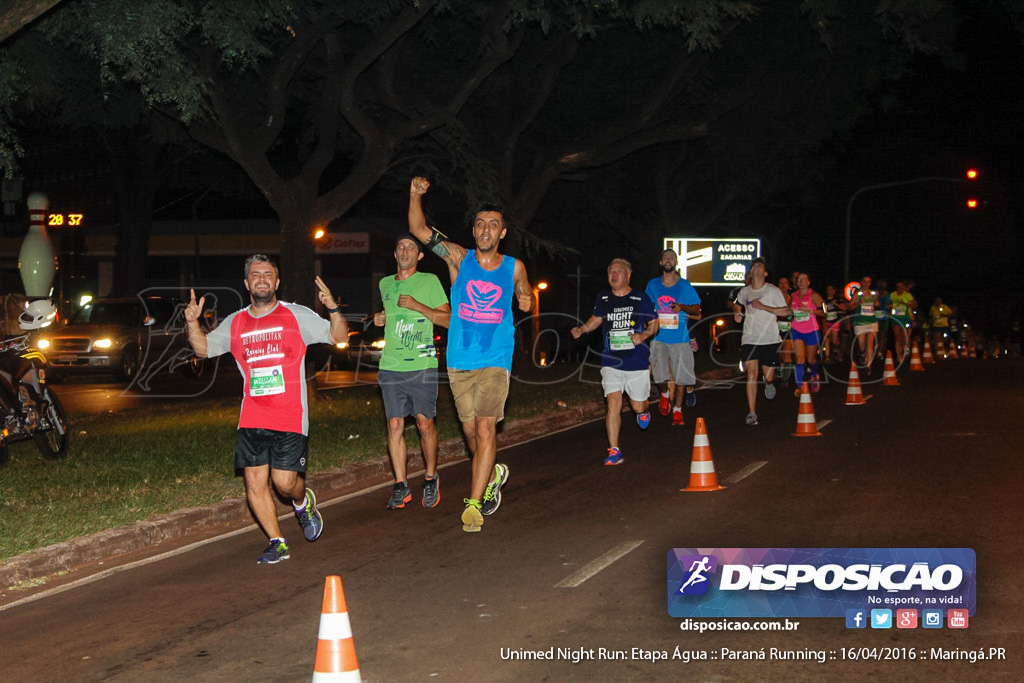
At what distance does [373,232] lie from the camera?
177 ft

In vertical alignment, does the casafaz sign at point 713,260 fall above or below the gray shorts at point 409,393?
above

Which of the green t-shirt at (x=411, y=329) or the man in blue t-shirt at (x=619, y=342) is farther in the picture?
the man in blue t-shirt at (x=619, y=342)

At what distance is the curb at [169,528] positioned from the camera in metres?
8.20

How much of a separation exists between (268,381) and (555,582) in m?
2.22

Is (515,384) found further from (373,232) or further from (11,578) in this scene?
(373,232)

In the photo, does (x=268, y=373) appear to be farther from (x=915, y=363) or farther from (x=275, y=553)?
(x=915, y=363)

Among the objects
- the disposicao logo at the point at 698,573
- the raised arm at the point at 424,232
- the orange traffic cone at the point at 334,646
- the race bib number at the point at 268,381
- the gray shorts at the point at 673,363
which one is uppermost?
the raised arm at the point at 424,232

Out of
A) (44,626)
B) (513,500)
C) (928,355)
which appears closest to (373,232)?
(928,355)

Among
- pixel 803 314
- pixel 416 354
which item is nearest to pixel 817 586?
pixel 416 354

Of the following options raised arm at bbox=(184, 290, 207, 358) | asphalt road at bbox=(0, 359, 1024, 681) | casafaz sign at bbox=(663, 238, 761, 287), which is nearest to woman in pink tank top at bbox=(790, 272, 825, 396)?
asphalt road at bbox=(0, 359, 1024, 681)

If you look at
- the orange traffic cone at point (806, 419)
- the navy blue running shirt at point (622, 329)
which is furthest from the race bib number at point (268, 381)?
the orange traffic cone at point (806, 419)

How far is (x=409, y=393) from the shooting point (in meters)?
9.98

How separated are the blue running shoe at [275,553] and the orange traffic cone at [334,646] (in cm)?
340

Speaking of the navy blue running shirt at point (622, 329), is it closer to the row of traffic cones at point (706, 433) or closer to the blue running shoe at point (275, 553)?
the row of traffic cones at point (706, 433)
